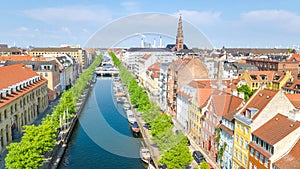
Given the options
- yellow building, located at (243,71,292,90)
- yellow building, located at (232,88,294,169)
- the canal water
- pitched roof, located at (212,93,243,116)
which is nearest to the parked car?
yellow building, located at (232,88,294,169)

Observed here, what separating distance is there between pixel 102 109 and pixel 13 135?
23.9 metres

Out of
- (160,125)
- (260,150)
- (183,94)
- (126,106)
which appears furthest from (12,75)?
(260,150)

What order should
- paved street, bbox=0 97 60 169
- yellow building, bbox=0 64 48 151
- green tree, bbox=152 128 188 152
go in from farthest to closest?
yellow building, bbox=0 64 48 151
paved street, bbox=0 97 60 169
green tree, bbox=152 128 188 152

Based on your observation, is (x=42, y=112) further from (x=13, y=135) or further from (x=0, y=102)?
(x=0, y=102)

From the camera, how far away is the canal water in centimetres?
3388

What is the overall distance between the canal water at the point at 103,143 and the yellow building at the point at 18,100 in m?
7.74

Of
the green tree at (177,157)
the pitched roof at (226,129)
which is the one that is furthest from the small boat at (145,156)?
the pitched roof at (226,129)

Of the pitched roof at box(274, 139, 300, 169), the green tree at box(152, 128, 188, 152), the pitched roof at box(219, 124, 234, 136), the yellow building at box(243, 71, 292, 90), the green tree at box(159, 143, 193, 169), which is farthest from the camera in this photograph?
the yellow building at box(243, 71, 292, 90)

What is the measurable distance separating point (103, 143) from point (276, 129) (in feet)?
78.7

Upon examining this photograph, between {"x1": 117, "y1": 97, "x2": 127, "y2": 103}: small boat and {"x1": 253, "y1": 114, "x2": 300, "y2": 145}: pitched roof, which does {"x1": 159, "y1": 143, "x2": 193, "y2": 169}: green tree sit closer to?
{"x1": 253, "y1": 114, "x2": 300, "y2": 145}: pitched roof

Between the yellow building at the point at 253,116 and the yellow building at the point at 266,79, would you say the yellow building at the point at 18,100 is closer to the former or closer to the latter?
the yellow building at the point at 253,116

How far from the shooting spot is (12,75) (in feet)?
149

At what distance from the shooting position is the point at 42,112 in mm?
53406

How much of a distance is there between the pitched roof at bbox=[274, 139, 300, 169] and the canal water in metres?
16.7
